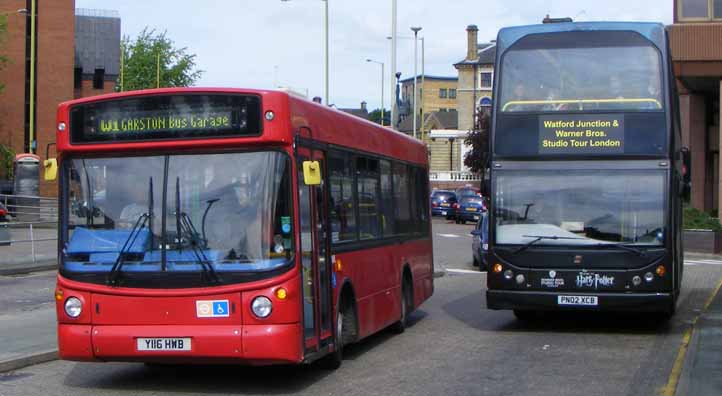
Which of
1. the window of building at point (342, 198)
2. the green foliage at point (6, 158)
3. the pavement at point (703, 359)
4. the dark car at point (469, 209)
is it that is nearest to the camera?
the pavement at point (703, 359)

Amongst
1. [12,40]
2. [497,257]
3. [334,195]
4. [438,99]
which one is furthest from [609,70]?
[438,99]

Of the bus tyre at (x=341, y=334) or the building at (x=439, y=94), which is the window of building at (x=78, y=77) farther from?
the building at (x=439, y=94)

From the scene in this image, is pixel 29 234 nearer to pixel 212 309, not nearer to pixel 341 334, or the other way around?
pixel 341 334

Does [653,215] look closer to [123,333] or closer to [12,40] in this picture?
[123,333]

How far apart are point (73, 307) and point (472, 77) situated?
115 metres

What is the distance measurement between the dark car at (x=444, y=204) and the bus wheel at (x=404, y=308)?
44.7m

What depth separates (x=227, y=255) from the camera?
9328 mm

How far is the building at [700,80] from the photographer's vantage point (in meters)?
35.4

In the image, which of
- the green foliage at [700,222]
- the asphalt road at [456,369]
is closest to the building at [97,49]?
the green foliage at [700,222]

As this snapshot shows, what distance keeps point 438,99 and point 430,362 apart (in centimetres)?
14561

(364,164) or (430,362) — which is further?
(364,164)

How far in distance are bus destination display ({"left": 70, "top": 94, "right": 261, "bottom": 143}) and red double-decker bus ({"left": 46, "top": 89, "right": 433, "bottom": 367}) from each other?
0.01 meters

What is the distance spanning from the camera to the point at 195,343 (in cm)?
930

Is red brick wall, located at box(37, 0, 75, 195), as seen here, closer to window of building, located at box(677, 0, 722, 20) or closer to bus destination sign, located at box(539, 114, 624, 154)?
window of building, located at box(677, 0, 722, 20)
